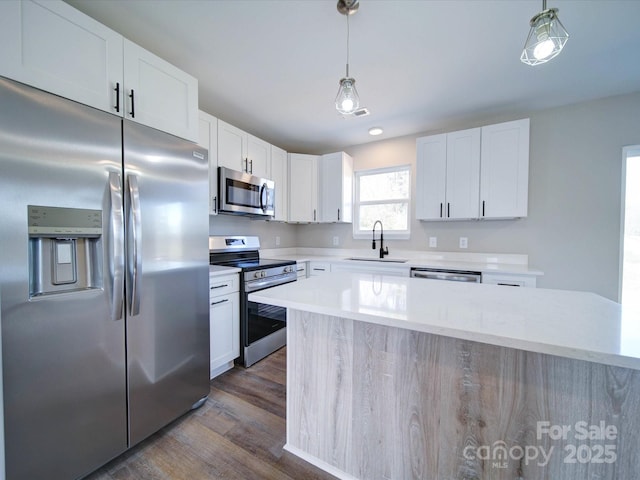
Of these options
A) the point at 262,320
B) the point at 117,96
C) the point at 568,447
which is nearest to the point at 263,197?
the point at 262,320

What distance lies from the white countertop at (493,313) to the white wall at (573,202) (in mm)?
1827

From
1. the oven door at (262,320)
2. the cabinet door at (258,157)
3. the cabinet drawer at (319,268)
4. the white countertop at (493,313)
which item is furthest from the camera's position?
the cabinet drawer at (319,268)

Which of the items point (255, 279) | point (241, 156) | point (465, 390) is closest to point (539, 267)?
point (465, 390)

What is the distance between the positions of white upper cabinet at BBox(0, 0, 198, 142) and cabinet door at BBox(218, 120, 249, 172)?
2.22 ft

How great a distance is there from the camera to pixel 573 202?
256 centimetres

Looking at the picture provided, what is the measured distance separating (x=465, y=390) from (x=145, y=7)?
2.56 meters

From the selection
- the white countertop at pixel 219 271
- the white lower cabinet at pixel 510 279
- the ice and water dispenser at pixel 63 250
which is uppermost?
the ice and water dispenser at pixel 63 250

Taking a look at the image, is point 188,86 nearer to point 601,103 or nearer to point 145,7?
point 145,7

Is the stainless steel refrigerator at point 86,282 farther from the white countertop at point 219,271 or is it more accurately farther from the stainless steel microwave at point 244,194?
the stainless steel microwave at point 244,194

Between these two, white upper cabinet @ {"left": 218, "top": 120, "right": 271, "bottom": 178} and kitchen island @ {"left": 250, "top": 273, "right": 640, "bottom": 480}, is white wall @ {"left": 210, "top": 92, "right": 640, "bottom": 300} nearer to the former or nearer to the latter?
white upper cabinet @ {"left": 218, "top": 120, "right": 271, "bottom": 178}

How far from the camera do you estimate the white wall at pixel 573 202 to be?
2.41 metres

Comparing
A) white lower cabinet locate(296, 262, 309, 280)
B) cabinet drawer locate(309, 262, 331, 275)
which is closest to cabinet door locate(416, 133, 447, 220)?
cabinet drawer locate(309, 262, 331, 275)

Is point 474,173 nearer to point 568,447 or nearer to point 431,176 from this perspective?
point 431,176

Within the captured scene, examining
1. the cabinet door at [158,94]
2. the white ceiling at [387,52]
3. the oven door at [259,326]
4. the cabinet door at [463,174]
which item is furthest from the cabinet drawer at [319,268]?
the cabinet door at [158,94]
